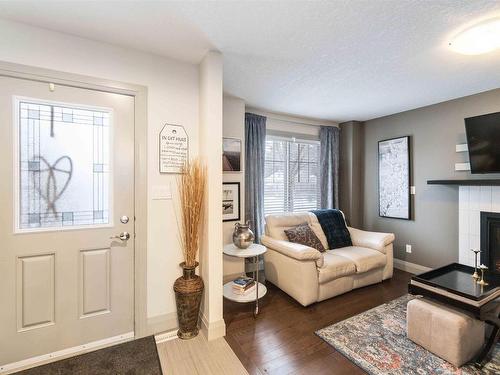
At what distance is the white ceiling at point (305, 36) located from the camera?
1.52 m

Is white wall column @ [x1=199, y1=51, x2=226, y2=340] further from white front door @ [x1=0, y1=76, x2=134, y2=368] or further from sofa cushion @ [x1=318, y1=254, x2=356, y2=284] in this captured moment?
sofa cushion @ [x1=318, y1=254, x2=356, y2=284]

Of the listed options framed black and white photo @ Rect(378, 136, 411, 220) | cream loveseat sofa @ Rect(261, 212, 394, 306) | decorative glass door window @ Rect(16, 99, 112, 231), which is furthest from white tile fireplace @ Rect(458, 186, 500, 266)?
decorative glass door window @ Rect(16, 99, 112, 231)

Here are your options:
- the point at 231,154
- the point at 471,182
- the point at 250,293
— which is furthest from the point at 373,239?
the point at 231,154

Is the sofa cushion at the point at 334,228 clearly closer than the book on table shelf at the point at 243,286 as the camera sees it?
No

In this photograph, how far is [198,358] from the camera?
180 cm

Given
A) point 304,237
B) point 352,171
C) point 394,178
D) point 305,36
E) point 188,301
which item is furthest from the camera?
point 352,171

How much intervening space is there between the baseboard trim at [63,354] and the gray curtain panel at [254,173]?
1.93 meters

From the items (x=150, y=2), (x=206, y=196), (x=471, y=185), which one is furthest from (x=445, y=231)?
(x=150, y=2)

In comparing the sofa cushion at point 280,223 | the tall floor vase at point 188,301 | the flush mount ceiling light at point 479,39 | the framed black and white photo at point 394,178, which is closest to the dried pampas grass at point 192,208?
the tall floor vase at point 188,301

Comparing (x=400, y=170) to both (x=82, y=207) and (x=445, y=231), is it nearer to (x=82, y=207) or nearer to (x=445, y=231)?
(x=445, y=231)

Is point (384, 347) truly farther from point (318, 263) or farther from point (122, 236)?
point (122, 236)

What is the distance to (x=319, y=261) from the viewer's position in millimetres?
2564

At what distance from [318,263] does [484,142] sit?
229 cm

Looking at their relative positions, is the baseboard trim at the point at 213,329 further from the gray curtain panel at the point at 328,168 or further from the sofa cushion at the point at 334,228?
the gray curtain panel at the point at 328,168
